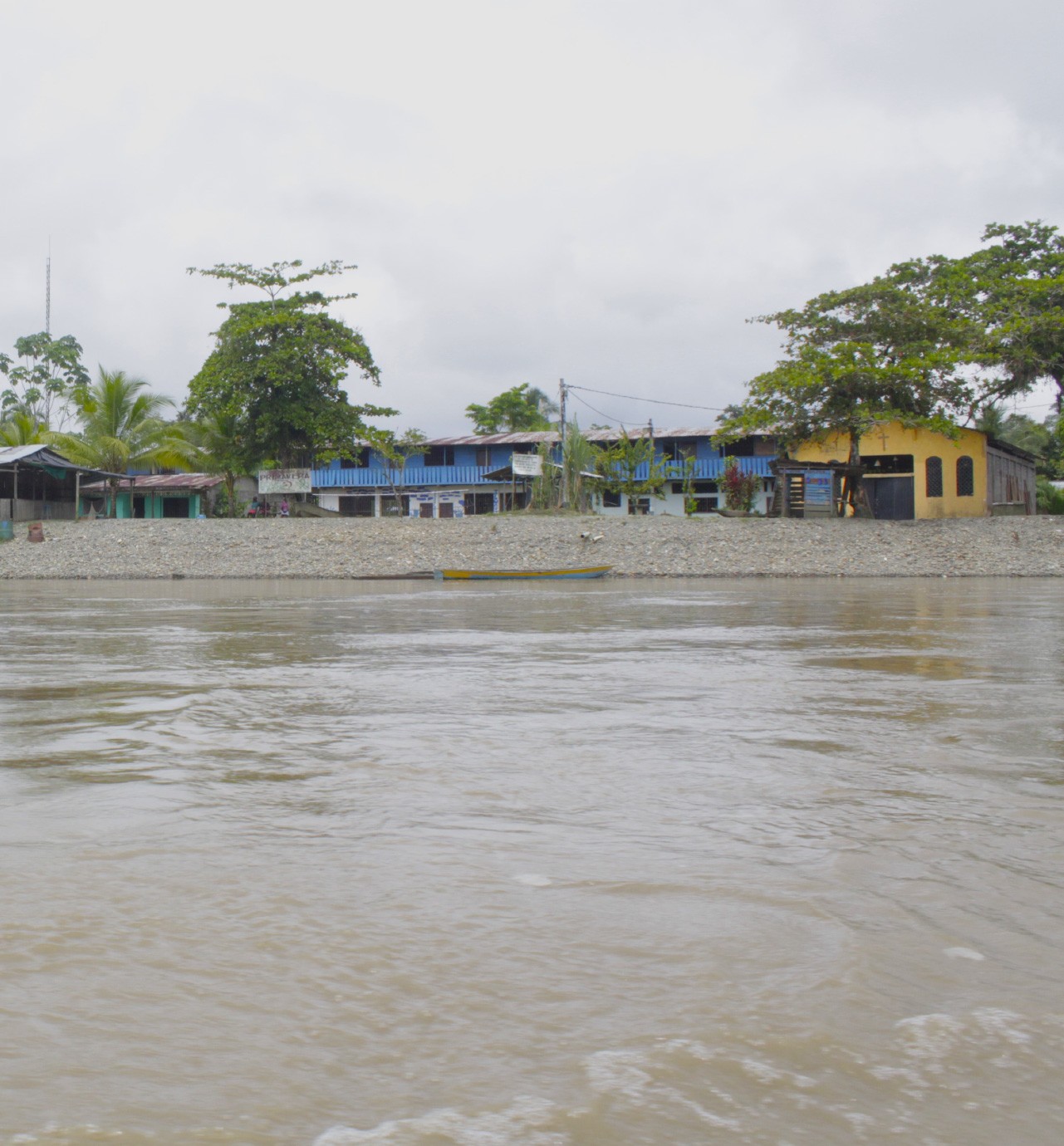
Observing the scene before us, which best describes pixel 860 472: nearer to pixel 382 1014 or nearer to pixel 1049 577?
pixel 1049 577

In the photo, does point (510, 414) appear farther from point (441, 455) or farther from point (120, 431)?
point (120, 431)

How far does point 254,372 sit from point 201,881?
1396 inches

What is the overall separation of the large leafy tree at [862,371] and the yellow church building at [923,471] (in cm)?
238

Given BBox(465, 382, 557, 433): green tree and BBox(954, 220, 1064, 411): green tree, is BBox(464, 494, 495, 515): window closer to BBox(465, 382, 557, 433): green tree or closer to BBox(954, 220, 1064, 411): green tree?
BBox(465, 382, 557, 433): green tree

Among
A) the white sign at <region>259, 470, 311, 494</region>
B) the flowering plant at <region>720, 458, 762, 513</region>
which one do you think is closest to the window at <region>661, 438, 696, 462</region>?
the flowering plant at <region>720, 458, 762, 513</region>

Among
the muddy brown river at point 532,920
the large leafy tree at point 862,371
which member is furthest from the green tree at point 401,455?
the muddy brown river at point 532,920

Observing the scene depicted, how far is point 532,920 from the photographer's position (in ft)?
8.00

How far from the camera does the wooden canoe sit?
23031 mm

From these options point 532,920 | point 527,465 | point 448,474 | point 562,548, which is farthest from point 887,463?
point 532,920

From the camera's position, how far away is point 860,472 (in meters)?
33.0

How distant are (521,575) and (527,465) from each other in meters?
12.6

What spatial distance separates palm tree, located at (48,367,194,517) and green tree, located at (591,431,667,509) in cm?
1469

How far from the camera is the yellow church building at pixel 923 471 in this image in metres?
35.2

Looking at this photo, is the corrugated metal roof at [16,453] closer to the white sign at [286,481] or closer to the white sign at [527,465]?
the white sign at [286,481]
